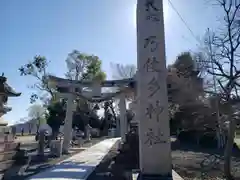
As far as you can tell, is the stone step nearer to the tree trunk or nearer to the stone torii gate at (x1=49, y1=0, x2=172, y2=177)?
the stone torii gate at (x1=49, y1=0, x2=172, y2=177)

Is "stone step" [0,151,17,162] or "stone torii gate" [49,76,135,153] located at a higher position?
"stone torii gate" [49,76,135,153]

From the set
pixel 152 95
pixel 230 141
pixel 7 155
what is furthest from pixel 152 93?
pixel 7 155

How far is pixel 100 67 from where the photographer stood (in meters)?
26.6

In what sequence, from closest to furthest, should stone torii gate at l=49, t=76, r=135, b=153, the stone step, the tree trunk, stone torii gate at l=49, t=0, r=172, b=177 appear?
stone torii gate at l=49, t=0, r=172, b=177 → the tree trunk → the stone step → stone torii gate at l=49, t=76, r=135, b=153

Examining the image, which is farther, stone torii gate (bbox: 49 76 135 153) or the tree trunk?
stone torii gate (bbox: 49 76 135 153)

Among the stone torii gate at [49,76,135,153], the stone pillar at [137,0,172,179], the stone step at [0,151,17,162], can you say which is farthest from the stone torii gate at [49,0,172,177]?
the stone torii gate at [49,76,135,153]

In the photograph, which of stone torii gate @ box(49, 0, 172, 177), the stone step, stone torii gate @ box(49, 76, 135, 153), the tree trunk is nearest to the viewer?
stone torii gate @ box(49, 0, 172, 177)

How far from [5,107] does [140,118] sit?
448 centimetres

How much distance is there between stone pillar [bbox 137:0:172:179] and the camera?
515 centimetres

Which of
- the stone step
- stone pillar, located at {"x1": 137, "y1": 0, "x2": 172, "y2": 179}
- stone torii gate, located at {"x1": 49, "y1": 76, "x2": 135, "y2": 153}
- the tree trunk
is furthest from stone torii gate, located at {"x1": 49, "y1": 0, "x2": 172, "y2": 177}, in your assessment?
stone torii gate, located at {"x1": 49, "y1": 76, "x2": 135, "y2": 153}

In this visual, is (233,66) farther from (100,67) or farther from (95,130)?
(95,130)

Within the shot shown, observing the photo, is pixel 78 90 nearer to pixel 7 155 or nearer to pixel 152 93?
pixel 7 155

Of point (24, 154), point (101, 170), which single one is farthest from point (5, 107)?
point (101, 170)

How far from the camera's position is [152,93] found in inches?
210
